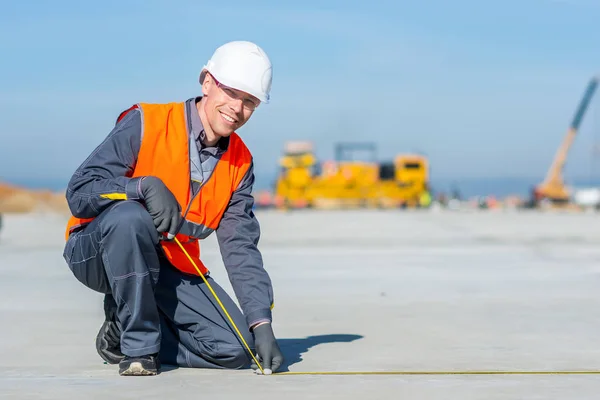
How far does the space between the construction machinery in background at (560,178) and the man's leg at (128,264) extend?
46.1 meters

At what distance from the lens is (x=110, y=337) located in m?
4.20

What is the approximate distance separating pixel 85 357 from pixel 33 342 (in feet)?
1.88

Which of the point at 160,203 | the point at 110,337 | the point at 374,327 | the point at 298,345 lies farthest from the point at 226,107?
the point at 374,327

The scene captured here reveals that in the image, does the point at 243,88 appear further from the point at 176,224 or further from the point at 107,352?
the point at 107,352

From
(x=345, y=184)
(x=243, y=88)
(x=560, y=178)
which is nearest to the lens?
(x=243, y=88)

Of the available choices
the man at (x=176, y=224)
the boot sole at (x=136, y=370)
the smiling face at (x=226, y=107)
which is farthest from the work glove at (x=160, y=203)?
the boot sole at (x=136, y=370)

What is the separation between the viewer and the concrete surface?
3.71 metres

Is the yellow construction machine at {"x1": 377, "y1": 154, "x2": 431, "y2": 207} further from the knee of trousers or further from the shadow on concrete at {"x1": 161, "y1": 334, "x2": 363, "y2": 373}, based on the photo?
the knee of trousers

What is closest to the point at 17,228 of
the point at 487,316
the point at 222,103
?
the point at 487,316

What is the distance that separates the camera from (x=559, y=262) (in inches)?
395

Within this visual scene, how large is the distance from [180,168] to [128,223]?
39cm

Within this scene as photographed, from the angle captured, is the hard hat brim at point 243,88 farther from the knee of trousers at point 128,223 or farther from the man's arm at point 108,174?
the knee of trousers at point 128,223

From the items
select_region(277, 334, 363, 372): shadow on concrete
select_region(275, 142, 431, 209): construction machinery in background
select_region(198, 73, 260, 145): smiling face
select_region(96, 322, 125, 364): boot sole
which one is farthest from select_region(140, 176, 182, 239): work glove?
select_region(275, 142, 431, 209): construction machinery in background

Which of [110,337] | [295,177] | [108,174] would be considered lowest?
[110,337]
